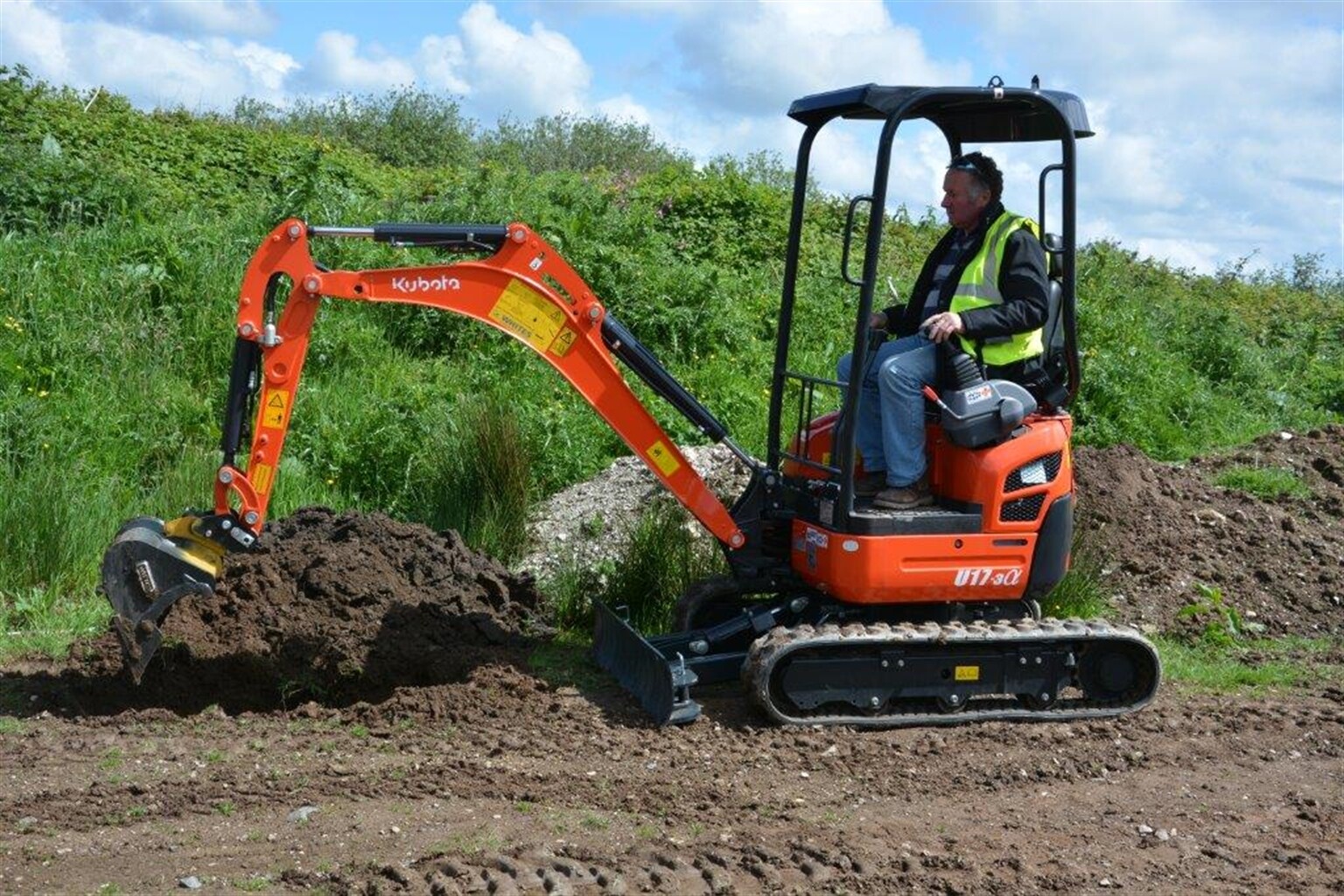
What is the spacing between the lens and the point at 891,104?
674cm

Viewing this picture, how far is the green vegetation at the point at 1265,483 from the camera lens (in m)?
11.7

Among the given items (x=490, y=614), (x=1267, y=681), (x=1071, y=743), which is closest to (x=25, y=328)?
(x=490, y=614)

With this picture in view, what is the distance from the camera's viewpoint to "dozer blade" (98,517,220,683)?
6.44 meters

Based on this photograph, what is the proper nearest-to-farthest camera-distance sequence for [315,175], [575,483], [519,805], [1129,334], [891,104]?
[519,805]
[891,104]
[575,483]
[315,175]
[1129,334]

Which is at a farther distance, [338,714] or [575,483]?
[575,483]

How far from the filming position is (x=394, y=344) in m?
12.2

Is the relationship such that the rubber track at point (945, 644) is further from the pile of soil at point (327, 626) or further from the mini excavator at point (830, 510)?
the pile of soil at point (327, 626)

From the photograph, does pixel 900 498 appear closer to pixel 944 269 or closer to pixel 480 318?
pixel 944 269

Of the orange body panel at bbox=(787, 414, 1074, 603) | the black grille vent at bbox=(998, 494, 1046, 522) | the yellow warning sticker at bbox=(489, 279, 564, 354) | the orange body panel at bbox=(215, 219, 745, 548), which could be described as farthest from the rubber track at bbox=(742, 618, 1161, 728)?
the yellow warning sticker at bbox=(489, 279, 564, 354)

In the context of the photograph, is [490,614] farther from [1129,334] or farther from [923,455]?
[1129,334]

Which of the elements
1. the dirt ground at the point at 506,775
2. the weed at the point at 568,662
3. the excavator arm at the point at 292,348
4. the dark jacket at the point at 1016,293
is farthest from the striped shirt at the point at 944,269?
the weed at the point at 568,662

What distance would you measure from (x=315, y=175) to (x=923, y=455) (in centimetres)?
793

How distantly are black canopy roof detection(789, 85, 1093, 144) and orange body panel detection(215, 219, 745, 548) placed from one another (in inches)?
55.4

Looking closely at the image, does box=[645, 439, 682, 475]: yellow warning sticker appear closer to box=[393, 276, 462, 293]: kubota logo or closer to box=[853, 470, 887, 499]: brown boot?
box=[853, 470, 887, 499]: brown boot
